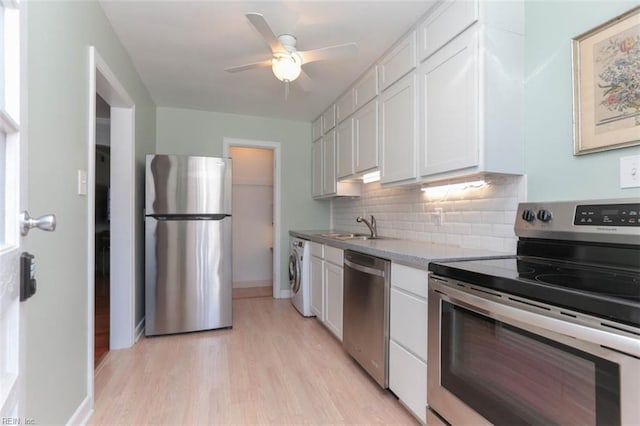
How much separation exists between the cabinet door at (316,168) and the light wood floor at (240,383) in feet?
6.04

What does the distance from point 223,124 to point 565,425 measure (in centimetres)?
405

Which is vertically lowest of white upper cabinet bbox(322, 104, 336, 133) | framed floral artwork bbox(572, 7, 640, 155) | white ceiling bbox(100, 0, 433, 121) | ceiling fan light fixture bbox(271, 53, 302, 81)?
framed floral artwork bbox(572, 7, 640, 155)

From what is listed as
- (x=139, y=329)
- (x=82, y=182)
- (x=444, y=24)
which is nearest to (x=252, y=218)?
(x=139, y=329)

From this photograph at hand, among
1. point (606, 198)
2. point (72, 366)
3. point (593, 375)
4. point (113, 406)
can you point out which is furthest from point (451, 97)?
point (113, 406)

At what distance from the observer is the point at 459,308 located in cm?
133

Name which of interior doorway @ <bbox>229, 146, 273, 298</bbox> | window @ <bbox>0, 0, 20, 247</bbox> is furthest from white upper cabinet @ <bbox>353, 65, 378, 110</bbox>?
interior doorway @ <bbox>229, 146, 273, 298</bbox>

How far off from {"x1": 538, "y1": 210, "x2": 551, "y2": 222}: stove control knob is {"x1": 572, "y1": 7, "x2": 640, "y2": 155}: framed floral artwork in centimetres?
30

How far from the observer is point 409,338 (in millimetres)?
1695

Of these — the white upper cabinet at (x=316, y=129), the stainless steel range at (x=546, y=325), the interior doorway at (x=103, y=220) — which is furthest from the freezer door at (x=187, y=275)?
the stainless steel range at (x=546, y=325)

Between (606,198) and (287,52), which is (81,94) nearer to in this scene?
(287,52)

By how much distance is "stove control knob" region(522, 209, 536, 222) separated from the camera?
1.60 meters

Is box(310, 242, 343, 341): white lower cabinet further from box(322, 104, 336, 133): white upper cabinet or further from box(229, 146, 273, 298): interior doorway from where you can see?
box(229, 146, 273, 298): interior doorway

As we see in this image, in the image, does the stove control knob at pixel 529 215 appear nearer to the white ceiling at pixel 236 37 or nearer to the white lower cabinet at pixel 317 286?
the white ceiling at pixel 236 37

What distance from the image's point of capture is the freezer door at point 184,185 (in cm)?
285
